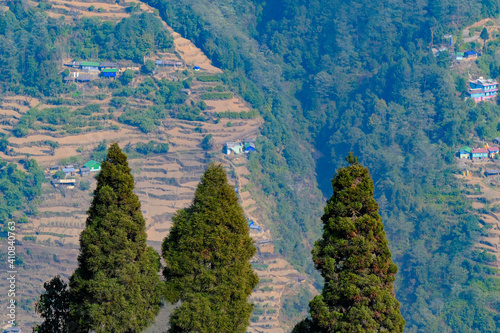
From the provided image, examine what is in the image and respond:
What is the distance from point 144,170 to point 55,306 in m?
65.0

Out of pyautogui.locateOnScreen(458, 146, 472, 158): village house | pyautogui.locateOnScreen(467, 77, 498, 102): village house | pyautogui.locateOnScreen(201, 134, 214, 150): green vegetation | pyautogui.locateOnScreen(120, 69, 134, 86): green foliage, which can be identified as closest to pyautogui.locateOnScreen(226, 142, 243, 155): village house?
pyautogui.locateOnScreen(201, 134, 214, 150): green vegetation

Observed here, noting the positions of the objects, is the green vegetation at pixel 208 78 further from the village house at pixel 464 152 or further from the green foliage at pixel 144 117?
the village house at pixel 464 152

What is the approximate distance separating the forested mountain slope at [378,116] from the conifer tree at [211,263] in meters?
63.8

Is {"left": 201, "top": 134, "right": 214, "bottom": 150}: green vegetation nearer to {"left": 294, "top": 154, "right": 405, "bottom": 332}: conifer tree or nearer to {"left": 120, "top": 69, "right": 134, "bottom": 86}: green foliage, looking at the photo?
{"left": 120, "top": 69, "right": 134, "bottom": 86}: green foliage

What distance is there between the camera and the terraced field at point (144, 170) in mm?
80562

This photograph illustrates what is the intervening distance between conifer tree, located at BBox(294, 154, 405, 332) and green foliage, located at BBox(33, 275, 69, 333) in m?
6.29

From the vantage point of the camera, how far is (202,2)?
10788 cm

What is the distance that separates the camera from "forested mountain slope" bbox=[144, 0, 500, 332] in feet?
293

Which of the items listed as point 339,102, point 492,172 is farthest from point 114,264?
point 339,102

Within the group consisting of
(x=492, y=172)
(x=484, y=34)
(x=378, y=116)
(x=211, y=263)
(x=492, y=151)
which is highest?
(x=211, y=263)

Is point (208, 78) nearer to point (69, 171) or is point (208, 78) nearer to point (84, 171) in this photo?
point (84, 171)

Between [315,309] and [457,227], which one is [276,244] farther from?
[315,309]

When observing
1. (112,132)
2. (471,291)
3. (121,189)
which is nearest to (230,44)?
(112,132)

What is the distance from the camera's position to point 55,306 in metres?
24.0
